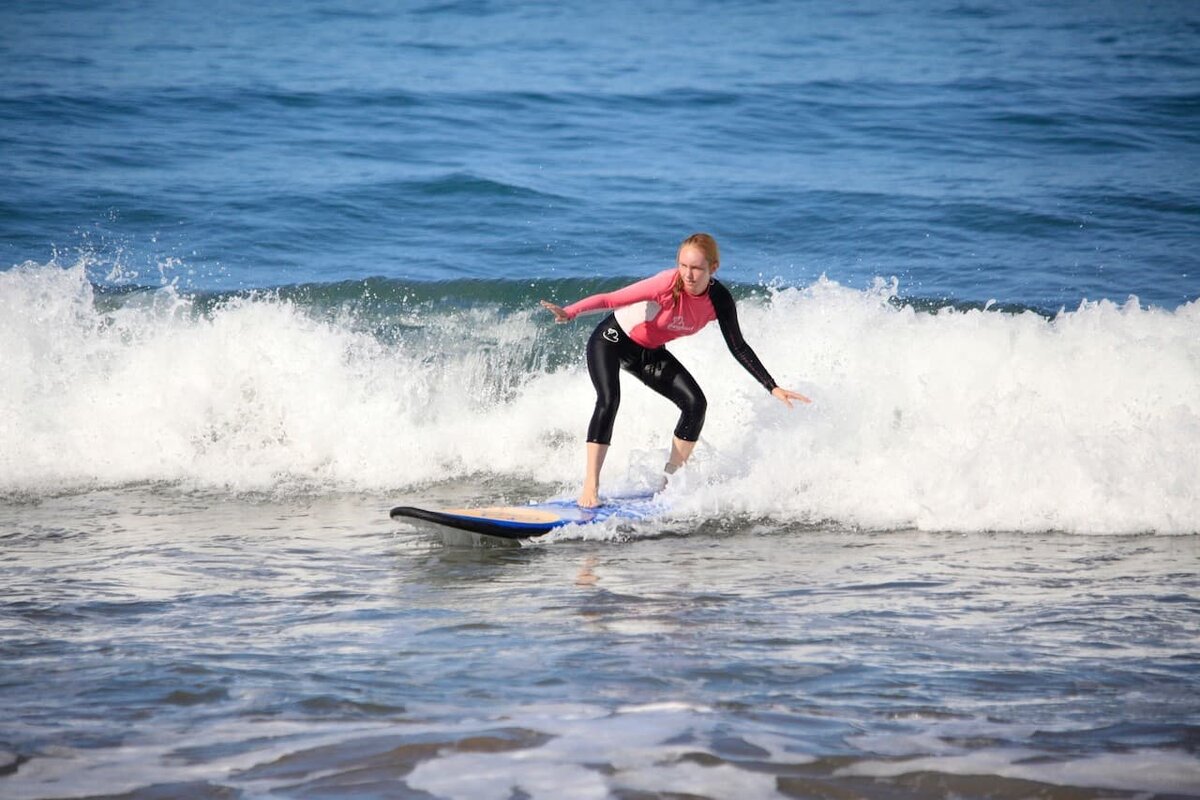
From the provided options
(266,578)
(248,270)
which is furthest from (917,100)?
(266,578)

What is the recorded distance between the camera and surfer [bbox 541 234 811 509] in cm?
718

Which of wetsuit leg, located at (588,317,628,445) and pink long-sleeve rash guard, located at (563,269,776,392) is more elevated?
pink long-sleeve rash guard, located at (563,269,776,392)

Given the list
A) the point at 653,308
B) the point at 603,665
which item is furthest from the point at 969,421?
the point at 603,665

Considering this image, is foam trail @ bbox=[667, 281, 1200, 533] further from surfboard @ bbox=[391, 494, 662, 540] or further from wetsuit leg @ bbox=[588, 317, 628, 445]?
wetsuit leg @ bbox=[588, 317, 628, 445]

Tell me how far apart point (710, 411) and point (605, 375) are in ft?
9.08

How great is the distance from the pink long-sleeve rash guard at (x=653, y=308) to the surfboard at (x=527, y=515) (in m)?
1.02

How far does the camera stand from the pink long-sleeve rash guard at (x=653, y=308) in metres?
7.21

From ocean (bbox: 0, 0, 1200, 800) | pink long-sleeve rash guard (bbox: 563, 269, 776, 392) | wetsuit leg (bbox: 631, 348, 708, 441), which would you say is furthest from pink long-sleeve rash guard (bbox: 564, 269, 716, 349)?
ocean (bbox: 0, 0, 1200, 800)

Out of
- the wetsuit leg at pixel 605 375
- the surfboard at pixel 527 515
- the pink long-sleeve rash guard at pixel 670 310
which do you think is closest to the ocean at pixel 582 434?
→ the surfboard at pixel 527 515

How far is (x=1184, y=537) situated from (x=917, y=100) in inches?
630

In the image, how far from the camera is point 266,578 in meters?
6.23

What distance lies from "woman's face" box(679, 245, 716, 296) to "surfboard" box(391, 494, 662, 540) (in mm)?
1391

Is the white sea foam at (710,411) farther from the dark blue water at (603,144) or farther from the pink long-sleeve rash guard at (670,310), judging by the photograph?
the dark blue water at (603,144)

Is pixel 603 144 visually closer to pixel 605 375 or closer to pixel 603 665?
pixel 605 375
